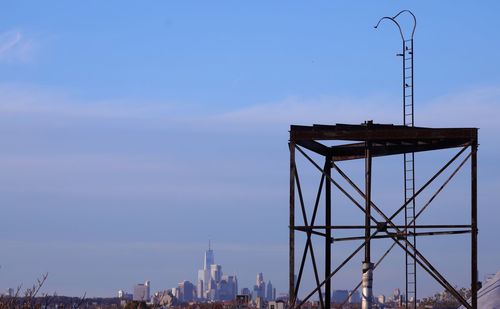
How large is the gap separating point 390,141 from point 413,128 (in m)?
0.98

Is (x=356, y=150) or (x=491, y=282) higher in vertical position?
(x=356, y=150)

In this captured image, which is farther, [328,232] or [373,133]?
[328,232]

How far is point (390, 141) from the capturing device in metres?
29.6

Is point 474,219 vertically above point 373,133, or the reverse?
point 373,133

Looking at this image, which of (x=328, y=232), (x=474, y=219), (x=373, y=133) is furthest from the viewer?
(x=328, y=232)

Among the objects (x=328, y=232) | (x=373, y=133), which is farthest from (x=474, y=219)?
(x=328, y=232)

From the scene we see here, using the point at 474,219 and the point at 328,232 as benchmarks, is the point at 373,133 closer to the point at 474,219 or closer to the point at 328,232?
the point at 474,219

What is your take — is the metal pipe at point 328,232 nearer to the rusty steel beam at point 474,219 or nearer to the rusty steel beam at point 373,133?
the rusty steel beam at point 373,133

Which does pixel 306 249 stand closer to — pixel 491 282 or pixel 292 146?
pixel 292 146

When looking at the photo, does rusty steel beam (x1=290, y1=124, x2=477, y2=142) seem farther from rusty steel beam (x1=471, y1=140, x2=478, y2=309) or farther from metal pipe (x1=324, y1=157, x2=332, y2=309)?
metal pipe (x1=324, y1=157, x2=332, y2=309)

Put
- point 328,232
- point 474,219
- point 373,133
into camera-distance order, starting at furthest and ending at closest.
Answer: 1. point 328,232
2. point 373,133
3. point 474,219

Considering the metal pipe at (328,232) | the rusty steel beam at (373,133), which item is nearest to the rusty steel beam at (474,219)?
the rusty steel beam at (373,133)

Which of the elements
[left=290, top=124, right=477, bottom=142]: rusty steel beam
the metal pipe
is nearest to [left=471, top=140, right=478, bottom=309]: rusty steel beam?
[left=290, top=124, right=477, bottom=142]: rusty steel beam

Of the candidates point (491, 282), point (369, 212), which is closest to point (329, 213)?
point (369, 212)
